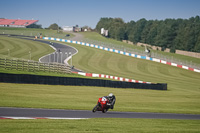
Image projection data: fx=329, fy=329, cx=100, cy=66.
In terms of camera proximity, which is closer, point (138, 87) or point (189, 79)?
point (138, 87)

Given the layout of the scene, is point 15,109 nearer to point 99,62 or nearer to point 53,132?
point 53,132

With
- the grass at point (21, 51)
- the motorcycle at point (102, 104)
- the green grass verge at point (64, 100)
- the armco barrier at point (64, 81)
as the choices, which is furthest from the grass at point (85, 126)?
the grass at point (21, 51)

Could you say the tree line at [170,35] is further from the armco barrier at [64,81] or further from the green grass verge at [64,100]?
the green grass verge at [64,100]

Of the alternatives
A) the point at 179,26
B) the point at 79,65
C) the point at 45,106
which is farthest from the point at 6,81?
the point at 179,26

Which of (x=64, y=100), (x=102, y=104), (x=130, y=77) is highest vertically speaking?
(x=102, y=104)

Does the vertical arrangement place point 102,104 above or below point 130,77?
above

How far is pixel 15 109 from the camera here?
59.6 ft

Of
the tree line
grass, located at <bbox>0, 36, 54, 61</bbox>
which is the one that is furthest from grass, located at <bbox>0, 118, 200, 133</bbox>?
the tree line

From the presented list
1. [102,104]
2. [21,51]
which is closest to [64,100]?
[102,104]

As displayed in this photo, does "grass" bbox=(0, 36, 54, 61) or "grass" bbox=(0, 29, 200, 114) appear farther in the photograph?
"grass" bbox=(0, 36, 54, 61)

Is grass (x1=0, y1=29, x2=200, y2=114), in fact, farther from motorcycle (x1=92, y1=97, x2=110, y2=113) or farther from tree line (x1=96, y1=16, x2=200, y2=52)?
tree line (x1=96, y1=16, x2=200, y2=52)

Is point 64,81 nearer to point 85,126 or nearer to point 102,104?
point 102,104

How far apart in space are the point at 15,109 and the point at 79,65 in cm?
4453

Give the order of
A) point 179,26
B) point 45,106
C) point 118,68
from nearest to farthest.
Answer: point 45,106 < point 118,68 < point 179,26
